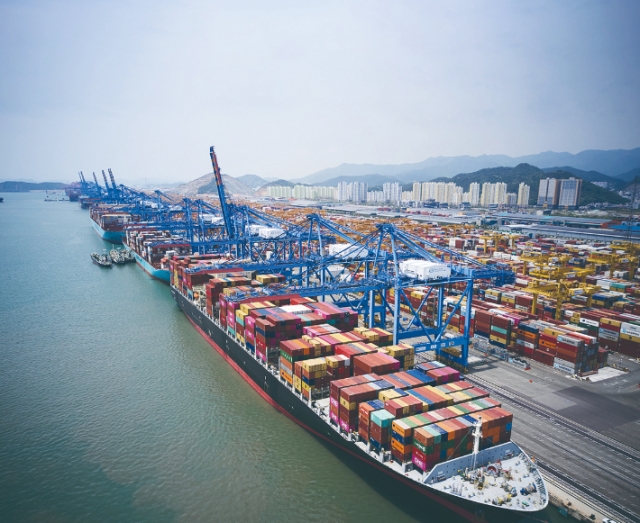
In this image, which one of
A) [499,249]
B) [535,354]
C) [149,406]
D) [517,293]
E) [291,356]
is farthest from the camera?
[499,249]

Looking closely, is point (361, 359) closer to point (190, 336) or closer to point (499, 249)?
point (190, 336)

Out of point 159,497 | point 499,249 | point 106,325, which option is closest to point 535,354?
point 159,497

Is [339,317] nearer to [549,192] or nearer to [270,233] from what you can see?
[270,233]

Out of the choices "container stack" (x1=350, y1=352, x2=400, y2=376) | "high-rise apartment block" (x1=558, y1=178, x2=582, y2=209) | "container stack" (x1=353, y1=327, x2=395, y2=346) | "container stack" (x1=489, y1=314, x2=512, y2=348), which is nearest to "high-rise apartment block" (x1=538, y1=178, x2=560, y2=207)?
"high-rise apartment block" (x1=558, y1=178, x2=582, y2=209)

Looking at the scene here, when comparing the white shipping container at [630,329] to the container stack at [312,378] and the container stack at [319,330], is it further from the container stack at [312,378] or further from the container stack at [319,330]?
the container stack at [312,378]

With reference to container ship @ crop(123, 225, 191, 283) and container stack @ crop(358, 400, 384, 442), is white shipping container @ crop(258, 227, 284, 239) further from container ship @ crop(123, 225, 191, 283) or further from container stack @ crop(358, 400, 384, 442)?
container stack @ crop(358, 400, 384, 442)
